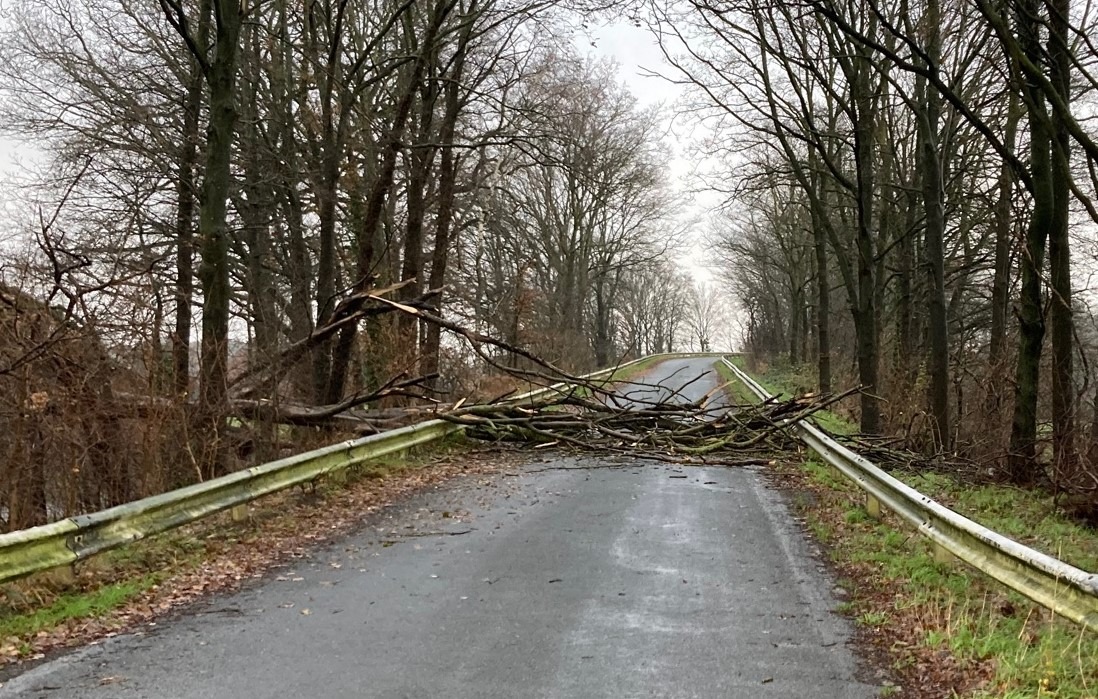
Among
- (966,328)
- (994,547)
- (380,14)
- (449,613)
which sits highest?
(380,14)

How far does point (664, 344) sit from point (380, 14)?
75.4 m

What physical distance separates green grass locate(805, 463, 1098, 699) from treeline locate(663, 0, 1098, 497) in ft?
3.56

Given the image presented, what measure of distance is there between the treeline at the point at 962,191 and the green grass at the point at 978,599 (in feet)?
3.56

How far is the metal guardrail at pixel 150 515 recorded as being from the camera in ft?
17.5

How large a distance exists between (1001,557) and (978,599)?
525 millimetres

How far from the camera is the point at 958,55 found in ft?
51.9

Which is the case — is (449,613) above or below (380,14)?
below

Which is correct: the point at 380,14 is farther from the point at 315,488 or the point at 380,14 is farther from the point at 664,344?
the point at 664,344

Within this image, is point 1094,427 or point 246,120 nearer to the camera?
point 1094,427

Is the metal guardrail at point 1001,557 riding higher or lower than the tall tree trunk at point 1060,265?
lower

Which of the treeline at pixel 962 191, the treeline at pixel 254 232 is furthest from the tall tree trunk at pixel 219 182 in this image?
the treeline at pixel 962 191

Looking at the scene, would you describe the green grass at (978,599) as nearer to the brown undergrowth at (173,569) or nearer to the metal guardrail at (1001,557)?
the metal guardrail at (1001,557)

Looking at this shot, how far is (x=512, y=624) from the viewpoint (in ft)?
17.2

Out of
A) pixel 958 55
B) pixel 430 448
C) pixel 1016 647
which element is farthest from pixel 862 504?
pixel 958 55
